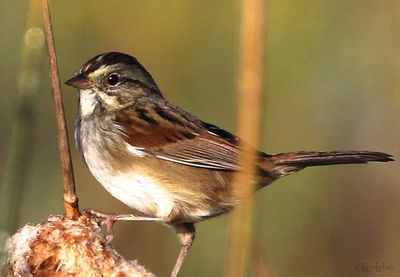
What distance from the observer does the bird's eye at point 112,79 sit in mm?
4488

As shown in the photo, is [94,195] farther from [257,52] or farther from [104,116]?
[257,52]

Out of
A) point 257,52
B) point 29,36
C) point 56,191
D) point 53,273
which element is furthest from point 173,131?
point 257,52

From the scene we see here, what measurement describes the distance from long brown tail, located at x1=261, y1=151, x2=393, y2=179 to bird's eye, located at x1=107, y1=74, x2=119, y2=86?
2.63 feet

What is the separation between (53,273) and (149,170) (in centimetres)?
137

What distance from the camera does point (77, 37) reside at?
5871mm

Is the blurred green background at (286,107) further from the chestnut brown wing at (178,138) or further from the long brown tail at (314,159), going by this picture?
the long brown tail at (314,159)

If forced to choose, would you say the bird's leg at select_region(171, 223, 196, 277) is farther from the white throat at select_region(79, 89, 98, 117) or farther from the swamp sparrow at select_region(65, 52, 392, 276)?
the white throat at select_region(79, 89, 98, 117)

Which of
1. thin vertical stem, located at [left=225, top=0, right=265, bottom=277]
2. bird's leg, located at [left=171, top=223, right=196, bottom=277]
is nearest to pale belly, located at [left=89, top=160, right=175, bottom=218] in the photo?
bird's leg, located at [left=171, top=223, right=196, bottom=277]

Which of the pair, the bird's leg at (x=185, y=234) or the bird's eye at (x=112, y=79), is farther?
the bird's eye at (x=112, y=79)

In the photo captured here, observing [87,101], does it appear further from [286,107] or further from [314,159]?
[286,107]

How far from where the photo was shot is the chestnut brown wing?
14.3 feet

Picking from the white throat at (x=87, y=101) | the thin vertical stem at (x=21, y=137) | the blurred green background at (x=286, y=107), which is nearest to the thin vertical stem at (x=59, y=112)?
the thin vertical stem at (x=21, y=137)

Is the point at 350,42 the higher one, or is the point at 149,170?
the point at 350,42

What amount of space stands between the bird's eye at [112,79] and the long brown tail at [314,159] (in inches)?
31.6
